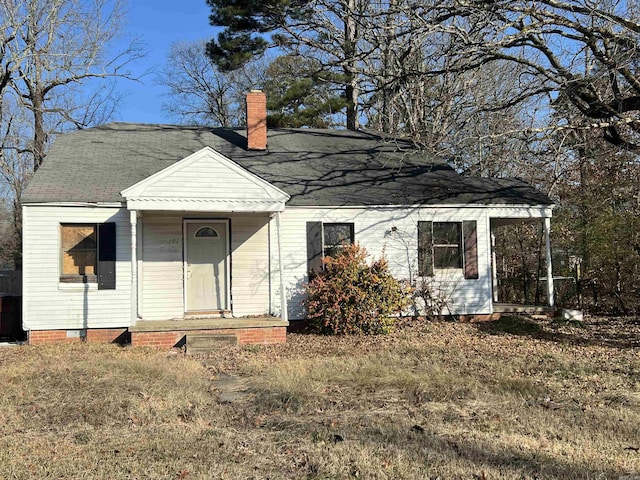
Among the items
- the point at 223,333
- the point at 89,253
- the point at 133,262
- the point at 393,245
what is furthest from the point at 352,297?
the point at 89,253

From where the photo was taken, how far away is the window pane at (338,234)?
45.9 feet

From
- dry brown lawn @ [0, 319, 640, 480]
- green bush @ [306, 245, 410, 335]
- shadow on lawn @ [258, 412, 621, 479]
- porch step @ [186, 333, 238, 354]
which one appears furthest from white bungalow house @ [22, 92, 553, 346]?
shadow on lawn @ [258, 412, 621, 479]

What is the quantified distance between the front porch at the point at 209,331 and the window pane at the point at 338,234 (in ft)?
8.72

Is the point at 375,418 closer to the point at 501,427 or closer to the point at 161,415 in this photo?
the point at 501,427

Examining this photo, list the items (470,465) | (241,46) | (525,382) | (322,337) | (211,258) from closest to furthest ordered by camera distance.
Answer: (470,465) < (525,382) < (322,337) < (211,258) < (241,46)

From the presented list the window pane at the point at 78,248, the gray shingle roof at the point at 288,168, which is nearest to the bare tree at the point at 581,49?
the gray shingle roof at the point at 288,168

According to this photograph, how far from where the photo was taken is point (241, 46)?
66.0 feet

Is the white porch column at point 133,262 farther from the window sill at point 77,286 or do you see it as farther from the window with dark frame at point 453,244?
the window with dark frame at point 453,244

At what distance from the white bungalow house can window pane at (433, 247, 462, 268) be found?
0.03 metres

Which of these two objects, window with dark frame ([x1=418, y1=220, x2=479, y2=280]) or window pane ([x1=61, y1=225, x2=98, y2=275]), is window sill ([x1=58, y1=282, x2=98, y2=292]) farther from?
window with dark frame ([x1=418, y1=220, x2=479, y2=280])

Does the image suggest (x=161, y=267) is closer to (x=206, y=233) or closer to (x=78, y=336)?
(x=206, y=233)

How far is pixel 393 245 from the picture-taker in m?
14.2

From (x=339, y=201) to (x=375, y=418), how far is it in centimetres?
810

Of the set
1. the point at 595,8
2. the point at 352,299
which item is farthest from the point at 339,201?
the point at 595,8
